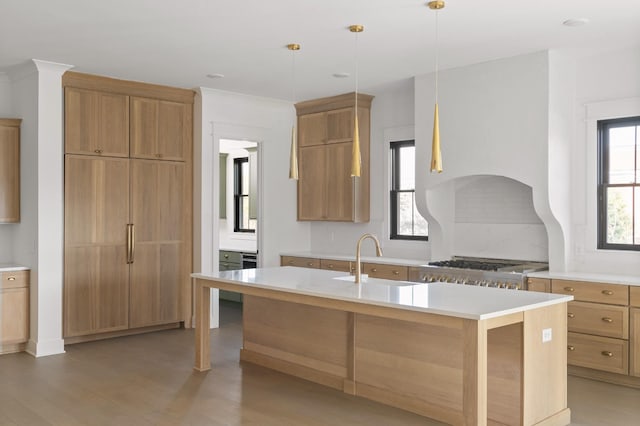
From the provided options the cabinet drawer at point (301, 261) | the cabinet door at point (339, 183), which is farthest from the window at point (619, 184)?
the cabinet drawer at point (301, 261)

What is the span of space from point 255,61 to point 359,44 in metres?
1.12

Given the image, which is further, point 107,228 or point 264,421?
point 107,228

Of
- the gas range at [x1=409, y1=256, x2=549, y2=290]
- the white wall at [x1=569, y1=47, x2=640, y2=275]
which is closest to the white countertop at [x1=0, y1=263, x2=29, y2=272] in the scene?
the gas range at [x1=409, y1=256, x2=549, y2=290]

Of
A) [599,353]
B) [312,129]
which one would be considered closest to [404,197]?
[312,129]

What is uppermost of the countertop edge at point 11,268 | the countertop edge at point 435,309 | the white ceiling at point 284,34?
the white ceiling at point 284,34

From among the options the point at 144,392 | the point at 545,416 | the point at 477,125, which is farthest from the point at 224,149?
the point at 545,416

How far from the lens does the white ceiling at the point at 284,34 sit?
433cm

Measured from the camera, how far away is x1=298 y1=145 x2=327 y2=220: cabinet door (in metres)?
7.82

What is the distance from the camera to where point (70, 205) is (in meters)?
6.27

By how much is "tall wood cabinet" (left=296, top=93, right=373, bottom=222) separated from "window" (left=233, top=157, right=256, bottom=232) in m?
2.09

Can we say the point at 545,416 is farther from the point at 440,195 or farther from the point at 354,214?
the point at 354,214

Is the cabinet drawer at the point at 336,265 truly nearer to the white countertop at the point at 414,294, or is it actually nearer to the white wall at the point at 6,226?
the white countertop at the point at 414,294

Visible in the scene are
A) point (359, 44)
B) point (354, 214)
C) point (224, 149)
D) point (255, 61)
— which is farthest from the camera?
point (224, 149)

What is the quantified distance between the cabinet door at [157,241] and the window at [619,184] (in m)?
4.45
